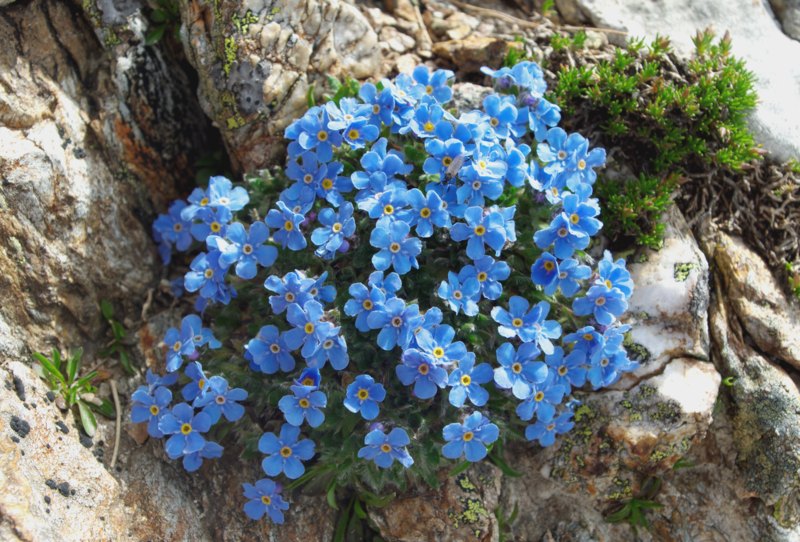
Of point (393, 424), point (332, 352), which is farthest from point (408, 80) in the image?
point (393, 424)

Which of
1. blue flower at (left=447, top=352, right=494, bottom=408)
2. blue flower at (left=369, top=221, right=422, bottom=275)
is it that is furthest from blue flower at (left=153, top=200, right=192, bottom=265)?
blue flower at (left=447, top=352, right=494, bottom=408)

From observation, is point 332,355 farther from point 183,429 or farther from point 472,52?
point 472,52

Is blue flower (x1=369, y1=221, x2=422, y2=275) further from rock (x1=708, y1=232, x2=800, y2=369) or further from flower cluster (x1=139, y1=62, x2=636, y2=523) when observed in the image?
rock (x1=708, y1=232, x2=800, y2=369)

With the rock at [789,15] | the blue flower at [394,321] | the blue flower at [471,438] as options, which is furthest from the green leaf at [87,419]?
the rock at [789,15]

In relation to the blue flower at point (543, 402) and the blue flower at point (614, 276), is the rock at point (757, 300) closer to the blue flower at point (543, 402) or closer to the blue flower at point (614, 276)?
the blue flower at point (614, 276)

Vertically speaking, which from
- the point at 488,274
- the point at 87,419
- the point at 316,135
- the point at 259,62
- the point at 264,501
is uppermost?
the point at 259,62

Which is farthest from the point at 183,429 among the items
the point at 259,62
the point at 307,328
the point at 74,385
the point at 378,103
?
the point at 259,62
